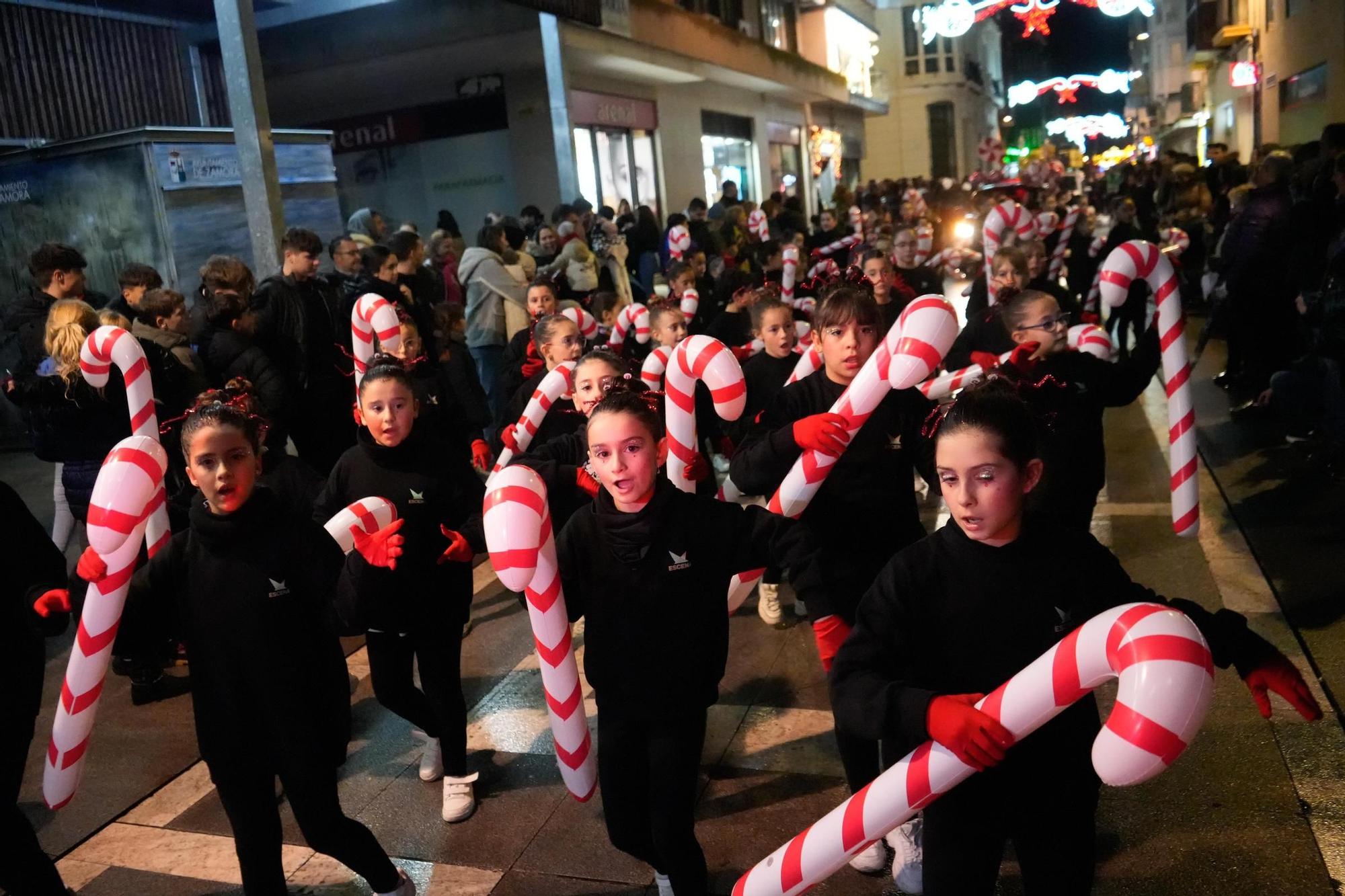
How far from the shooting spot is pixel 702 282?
11.6 m

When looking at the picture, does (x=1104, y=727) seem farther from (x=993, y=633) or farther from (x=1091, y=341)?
(x=1091, y=341)

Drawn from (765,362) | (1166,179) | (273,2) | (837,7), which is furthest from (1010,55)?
(765,362)

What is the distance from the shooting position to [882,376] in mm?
3818

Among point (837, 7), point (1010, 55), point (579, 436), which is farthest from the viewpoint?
point (1010, 55)

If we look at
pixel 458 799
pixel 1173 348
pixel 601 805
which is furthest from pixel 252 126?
pixel 1173 348

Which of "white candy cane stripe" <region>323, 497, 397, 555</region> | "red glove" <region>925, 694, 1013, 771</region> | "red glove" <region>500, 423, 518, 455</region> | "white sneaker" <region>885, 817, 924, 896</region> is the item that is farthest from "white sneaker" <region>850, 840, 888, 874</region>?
"red glove" <region>500, 423, 518, 455</region>

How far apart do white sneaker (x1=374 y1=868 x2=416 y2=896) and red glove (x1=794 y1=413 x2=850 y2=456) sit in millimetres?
2028

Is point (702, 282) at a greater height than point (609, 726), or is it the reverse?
point (702, 282)

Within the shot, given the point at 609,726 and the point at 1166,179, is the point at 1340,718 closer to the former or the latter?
the point at 609,726

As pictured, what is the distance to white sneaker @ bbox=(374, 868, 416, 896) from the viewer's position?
3.60 metres

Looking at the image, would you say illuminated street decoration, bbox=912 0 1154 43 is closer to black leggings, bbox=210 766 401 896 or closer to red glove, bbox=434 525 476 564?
red glove, bbox=434 525 476 564

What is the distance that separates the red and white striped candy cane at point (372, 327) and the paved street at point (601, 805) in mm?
1751

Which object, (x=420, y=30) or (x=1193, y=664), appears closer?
(x=1193, y=664)

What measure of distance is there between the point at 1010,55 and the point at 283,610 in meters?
94.8
